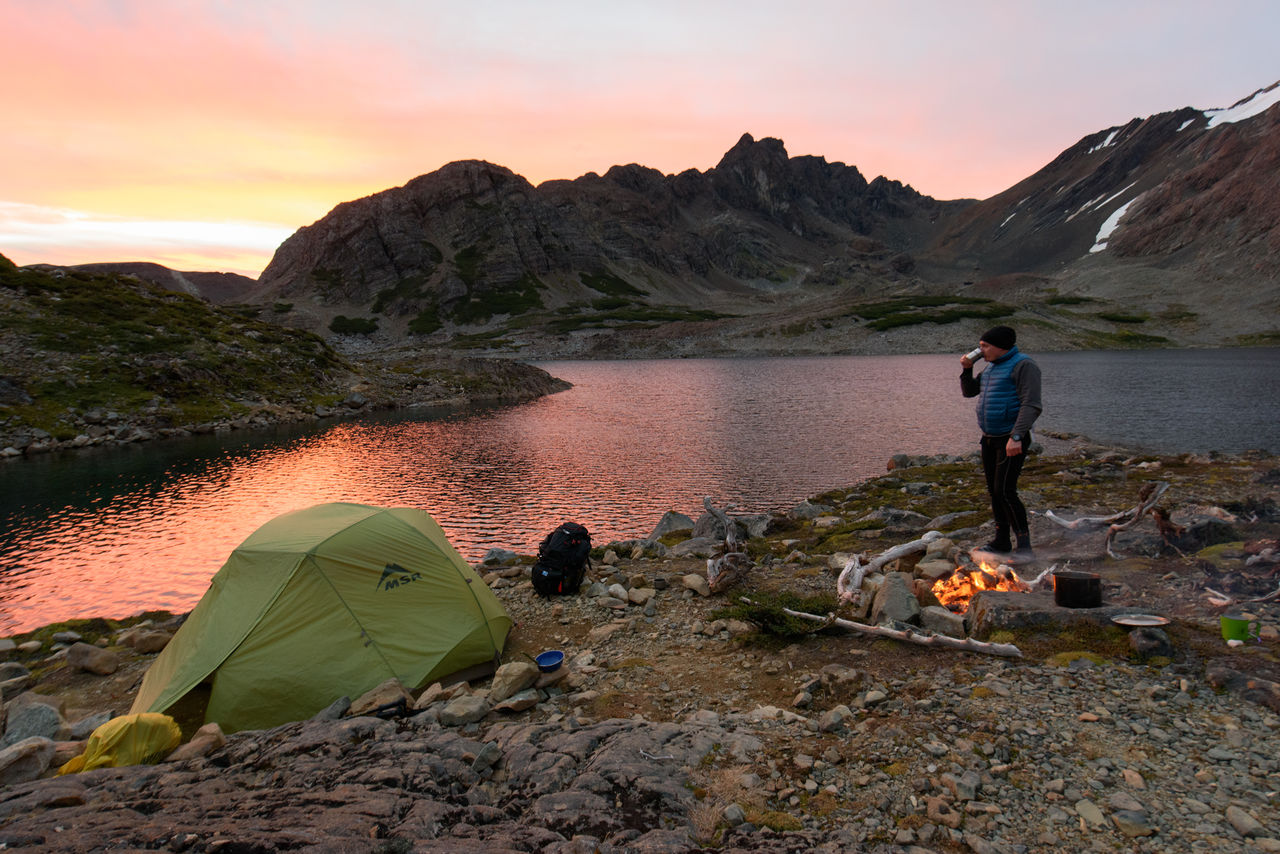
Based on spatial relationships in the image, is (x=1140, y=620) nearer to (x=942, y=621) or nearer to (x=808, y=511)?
Result: (x=942, y=621)

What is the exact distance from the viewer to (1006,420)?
10141 millimetres

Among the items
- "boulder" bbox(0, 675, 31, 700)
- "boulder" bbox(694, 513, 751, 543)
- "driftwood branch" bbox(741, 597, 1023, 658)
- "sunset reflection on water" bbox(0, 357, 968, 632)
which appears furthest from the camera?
"sunset reflection on water" bbox(0, 357, 968, 632)

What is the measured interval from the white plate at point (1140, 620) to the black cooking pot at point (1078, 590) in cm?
37

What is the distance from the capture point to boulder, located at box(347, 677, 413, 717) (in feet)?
25.2

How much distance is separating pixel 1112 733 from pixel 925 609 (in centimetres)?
312

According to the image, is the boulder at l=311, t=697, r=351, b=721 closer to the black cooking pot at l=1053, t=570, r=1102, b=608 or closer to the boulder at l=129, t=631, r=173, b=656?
the boulder at l=129, t=631, r=173, b=656

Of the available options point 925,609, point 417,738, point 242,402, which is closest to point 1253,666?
point 925,609

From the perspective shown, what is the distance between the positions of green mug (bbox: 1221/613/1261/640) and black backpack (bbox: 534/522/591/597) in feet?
33.5

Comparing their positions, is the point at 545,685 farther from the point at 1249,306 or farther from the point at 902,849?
the point at 1249,306

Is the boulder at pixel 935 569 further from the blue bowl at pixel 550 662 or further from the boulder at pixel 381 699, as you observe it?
the boulder at pixel 381 699

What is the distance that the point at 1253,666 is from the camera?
6.39 m

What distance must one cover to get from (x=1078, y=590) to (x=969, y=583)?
180 centimetres

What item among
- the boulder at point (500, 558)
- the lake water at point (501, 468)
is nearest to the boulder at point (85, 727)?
the lake water at point (501, 468)

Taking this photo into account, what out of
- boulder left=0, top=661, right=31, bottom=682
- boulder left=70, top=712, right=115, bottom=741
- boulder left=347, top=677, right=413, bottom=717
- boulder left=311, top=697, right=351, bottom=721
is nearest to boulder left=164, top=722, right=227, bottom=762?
boulder left=311, top=697, right=351, bottom=721
